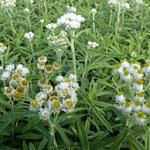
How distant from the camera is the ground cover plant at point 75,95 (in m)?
2.05

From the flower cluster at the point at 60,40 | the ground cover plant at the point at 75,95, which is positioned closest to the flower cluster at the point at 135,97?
the ground cover plant at the point at 75,95

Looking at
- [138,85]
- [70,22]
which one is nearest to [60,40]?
[70,22]

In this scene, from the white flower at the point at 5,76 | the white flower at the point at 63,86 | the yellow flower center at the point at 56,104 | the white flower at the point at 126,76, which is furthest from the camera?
the white flower at the point at 5,76

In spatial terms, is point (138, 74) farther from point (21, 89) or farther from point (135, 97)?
point (21, 89)

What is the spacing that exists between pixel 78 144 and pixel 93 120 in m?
0.36

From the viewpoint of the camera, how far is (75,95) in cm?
205

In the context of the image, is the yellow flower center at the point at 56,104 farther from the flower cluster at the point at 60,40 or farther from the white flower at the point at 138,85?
the flower cluster at the point at 60,40

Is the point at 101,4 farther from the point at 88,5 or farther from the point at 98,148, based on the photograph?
the point at 98,148

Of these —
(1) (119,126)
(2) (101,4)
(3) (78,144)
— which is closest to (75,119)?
(3) (78,144)

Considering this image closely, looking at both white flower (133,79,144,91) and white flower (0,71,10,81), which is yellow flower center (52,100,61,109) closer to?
white flower (133,79,144,91)

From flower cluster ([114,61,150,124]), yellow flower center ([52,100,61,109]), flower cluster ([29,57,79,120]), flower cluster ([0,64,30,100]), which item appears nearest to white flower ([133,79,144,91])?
flower cluster ([114,61,150,124])

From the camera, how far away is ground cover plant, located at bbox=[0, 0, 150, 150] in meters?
2.05

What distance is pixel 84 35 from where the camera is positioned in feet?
13.6

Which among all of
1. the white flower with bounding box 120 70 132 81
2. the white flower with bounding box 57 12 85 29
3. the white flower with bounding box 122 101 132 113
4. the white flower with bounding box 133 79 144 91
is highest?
the white flower with bounding box 57 12 85 29
